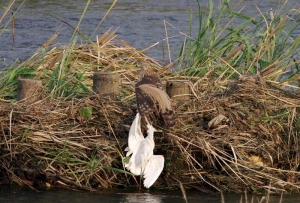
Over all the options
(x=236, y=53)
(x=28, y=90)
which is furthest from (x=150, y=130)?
(x=236, y=53)

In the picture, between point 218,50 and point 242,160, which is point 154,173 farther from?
point 218,50

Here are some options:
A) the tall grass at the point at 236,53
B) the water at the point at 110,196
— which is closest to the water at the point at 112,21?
the tall grass at the point at 236,53

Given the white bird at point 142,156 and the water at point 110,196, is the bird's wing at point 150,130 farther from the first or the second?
the water at point 110,196

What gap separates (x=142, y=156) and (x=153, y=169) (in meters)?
0.12

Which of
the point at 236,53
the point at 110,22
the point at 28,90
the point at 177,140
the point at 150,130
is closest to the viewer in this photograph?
the point at 150,130

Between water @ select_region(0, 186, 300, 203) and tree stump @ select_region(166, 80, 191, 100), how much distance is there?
875mm

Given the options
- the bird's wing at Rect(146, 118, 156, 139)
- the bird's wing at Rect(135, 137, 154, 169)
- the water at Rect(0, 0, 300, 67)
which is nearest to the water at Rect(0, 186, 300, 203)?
the bird's wing at Rect(135, 137, 154, 169)

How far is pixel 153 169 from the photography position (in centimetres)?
534

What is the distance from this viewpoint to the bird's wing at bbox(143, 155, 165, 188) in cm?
529

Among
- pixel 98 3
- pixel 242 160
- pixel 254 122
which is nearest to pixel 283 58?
pixel 254 122

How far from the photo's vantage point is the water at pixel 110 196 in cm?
520

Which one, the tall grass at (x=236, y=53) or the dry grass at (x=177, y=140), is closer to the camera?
the dry grass at (x=177, y=140)

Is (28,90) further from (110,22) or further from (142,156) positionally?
(110,22)

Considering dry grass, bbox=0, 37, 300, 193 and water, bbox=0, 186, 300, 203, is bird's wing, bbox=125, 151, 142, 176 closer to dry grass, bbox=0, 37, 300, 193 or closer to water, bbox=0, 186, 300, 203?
dry grass, bbox=0, 37, 300, 193
